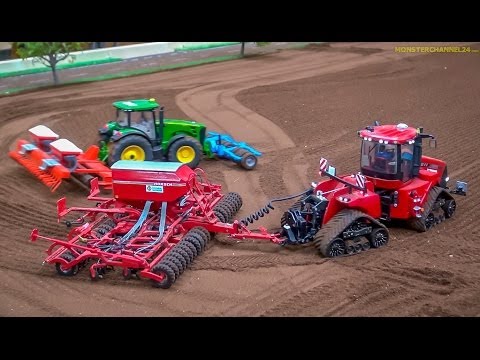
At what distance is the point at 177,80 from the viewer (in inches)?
898

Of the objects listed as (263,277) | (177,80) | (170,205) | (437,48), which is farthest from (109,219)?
(437,48)

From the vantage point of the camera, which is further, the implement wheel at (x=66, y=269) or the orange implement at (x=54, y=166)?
the orange implement at (x=54, y=166)

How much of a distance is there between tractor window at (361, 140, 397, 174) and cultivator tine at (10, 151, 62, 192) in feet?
19.5

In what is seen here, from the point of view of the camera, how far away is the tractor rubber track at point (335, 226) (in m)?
8.80

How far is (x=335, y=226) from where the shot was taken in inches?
350

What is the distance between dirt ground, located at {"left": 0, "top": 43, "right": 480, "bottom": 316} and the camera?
25.6 feet

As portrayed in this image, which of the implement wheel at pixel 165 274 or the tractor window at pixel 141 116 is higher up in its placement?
the tractor window at pixel 141 116

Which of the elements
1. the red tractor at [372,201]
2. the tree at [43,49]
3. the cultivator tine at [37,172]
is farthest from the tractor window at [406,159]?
the tree at [43,49]

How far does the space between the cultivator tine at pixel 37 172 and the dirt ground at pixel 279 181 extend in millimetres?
230

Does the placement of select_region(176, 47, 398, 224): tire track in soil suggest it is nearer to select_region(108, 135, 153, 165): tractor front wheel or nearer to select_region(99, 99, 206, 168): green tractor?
select_region(99, 99, 206, 168): green tractor

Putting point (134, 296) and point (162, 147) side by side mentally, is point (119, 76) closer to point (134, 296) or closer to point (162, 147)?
point (162, 147)

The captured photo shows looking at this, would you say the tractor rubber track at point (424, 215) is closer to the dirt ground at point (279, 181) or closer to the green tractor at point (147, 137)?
the dirt ground at point (279, 181)

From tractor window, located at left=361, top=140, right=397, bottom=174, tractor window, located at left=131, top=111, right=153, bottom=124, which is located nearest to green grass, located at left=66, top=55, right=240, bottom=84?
tractor window, located at left=131, top=111, right=153, bottom=124
